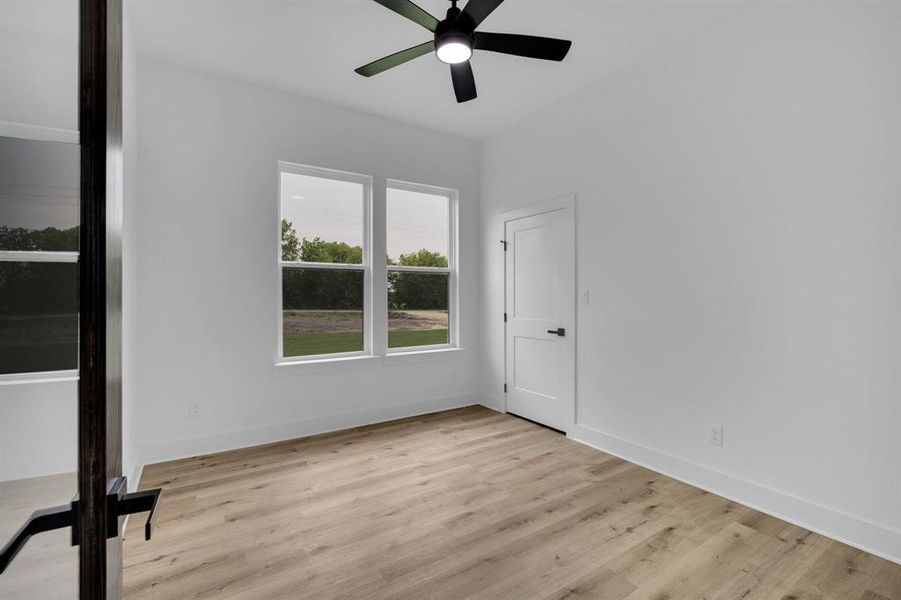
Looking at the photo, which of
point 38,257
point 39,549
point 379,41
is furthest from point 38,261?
point 379,41

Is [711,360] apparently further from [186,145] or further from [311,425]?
[186,145]

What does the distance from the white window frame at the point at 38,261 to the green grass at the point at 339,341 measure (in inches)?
136

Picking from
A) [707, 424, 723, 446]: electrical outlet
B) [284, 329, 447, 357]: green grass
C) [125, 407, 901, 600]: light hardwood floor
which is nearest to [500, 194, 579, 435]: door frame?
[125, 407, 901, 600]: light hardwood floor

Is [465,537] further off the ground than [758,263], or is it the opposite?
[758,263]

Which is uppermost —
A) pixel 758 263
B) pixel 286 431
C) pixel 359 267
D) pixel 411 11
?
pixel 411 11

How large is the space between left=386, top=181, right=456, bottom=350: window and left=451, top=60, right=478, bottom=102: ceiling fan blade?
5.96 feet

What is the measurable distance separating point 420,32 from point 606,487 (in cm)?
328

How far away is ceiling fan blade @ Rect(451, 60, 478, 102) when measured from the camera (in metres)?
2.47

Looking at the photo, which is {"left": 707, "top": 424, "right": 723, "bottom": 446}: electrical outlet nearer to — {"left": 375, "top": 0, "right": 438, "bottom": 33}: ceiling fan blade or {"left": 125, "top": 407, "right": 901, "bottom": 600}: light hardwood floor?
{"left": 125, "top": 407, "right": 901, "bottom": 600}: light hardwood floor

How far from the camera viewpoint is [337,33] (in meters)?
2.88

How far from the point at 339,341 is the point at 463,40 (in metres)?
2.82

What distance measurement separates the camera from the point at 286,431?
3697 mm

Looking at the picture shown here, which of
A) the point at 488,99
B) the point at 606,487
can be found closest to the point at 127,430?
the point at 606,487

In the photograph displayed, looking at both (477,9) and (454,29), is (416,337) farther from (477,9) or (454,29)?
(477,9)
